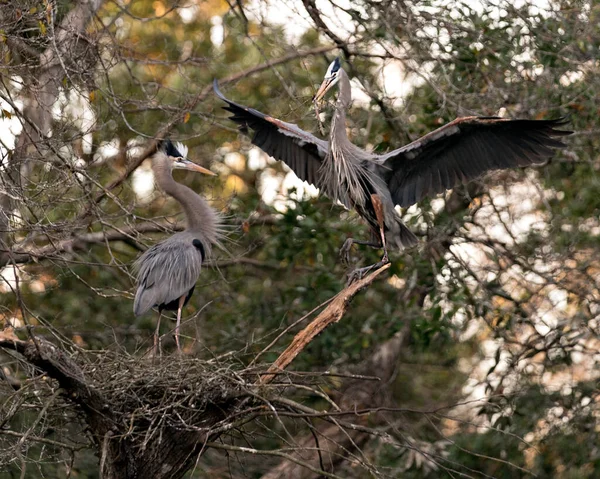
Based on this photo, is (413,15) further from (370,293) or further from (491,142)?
(370,293)

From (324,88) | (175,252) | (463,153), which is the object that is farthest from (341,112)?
(175,252)

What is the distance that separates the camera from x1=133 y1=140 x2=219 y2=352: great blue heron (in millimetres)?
5855

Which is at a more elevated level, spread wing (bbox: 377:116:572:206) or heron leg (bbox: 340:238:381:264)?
spread wing (bbox: 377:116:572:206)

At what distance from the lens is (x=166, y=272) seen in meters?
5.90

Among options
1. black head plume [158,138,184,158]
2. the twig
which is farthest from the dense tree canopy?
the twig

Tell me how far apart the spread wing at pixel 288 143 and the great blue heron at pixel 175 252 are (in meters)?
0.51

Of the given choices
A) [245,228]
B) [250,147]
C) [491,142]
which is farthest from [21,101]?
[250,147]

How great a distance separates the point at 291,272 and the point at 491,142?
102 inches

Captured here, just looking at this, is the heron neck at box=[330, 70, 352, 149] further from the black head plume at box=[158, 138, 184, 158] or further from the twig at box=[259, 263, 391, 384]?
the twig at box=[259, 263, 391, 384]

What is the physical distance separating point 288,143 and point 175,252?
103 cm

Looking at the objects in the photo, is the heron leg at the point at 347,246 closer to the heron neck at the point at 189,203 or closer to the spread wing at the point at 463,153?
the spread wing at the point at 463,153

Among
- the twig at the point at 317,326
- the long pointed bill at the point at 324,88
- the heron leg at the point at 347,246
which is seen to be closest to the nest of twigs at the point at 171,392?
the twig at the point at 317,326

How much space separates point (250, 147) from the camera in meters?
8.64

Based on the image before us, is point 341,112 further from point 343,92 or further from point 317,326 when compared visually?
point 317,326
